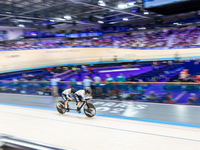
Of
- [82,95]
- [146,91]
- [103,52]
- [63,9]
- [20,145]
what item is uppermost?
[63,9]

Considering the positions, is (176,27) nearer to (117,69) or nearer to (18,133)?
(117,69)

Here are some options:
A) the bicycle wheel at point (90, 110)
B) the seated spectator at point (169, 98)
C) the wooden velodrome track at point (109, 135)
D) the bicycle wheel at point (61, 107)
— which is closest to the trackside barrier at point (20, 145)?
the wooden velodrome track at point (109, 135)

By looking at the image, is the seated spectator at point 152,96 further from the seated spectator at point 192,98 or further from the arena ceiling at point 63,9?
the arena ceiling at point 63,9

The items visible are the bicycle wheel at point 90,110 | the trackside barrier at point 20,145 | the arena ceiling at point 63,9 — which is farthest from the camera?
the arena ceiling at point 63,9

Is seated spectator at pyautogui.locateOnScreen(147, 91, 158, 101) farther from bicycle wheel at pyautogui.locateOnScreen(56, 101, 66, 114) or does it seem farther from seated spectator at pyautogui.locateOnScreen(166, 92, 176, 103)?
bicycle wheel at pyautogui.locateOnScreen(56, 101, 66, 114)

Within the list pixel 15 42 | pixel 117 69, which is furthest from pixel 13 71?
pixel 117 69

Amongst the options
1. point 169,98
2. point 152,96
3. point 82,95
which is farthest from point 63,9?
point 82,95

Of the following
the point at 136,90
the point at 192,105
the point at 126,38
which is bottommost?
the point at 192,105

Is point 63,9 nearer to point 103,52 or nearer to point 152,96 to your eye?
point 103,52

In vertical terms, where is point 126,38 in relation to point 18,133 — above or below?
above

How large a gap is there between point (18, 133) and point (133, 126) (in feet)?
9.09

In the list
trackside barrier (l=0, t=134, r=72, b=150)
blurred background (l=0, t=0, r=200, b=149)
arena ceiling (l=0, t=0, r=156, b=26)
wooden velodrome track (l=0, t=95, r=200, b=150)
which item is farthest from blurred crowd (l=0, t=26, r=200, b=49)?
trackside barrier (l=0, t=134, r=72, b=150)

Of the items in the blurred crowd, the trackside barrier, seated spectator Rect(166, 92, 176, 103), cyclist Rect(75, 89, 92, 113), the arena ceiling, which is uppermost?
the arena ceiling

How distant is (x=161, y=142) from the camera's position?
341 cm
